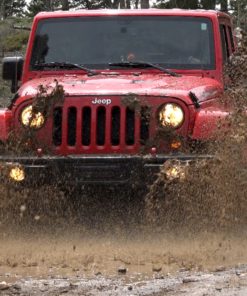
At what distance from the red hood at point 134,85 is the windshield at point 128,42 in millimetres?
320

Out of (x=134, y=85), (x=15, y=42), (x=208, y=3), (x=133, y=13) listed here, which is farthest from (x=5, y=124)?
(x=208, y=3)

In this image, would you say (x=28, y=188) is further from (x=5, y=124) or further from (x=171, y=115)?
(x=171, y=115)

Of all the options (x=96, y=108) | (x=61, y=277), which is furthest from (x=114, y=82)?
(x=61, y=277)

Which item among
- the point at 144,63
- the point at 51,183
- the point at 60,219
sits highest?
the point at 144,63

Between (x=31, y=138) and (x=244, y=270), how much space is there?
7.58 feet

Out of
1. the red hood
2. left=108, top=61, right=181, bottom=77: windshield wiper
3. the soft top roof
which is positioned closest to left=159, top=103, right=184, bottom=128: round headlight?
the red hood

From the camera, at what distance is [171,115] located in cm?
663

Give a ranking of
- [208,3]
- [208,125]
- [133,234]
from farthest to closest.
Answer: [208,3] → [133,234] → [208,125]

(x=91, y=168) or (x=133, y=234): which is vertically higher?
(x=91, y=168)

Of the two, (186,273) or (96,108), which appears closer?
(186,273)

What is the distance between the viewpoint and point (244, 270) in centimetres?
533

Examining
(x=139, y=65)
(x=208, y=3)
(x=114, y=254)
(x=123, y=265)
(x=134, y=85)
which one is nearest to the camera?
(x=123, y=265)

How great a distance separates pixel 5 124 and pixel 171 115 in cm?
148

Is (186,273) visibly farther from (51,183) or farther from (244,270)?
(51,183)
